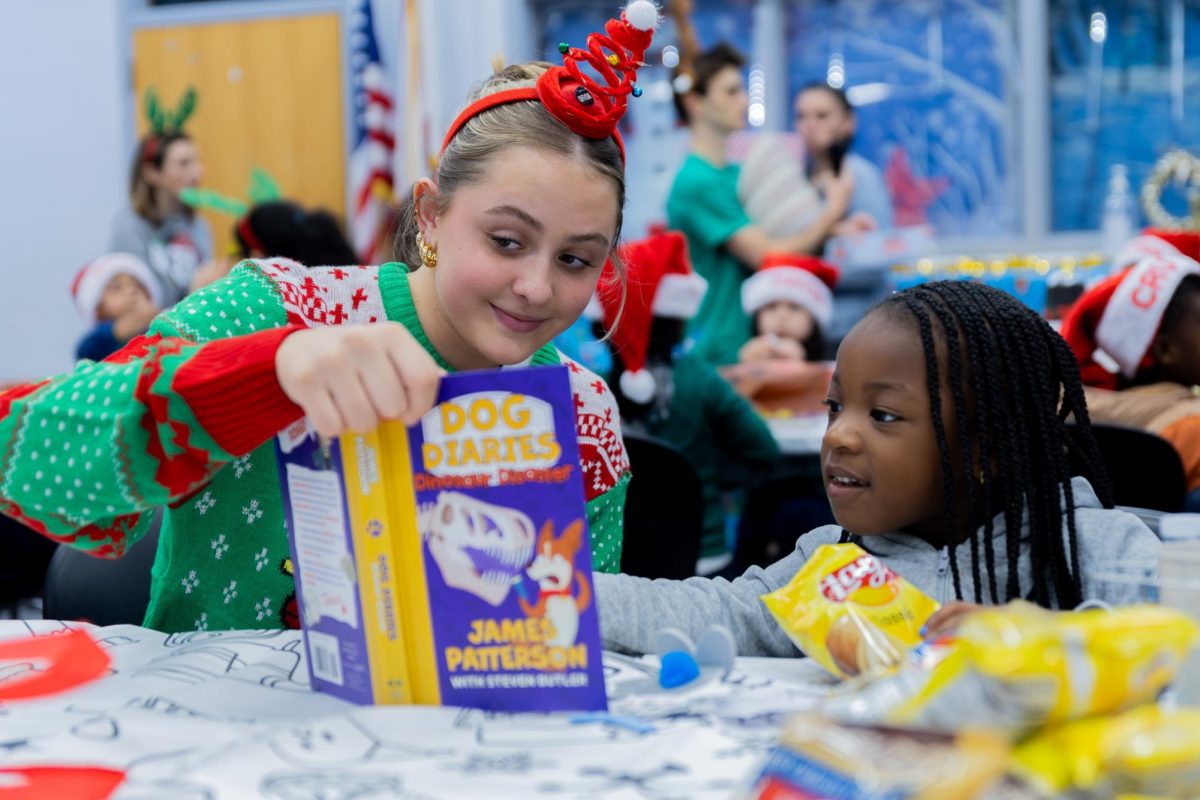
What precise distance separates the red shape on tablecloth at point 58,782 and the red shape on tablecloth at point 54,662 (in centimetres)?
19

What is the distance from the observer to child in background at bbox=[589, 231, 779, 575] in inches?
108

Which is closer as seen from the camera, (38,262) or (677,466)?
(677,466)

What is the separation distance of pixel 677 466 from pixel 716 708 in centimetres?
137

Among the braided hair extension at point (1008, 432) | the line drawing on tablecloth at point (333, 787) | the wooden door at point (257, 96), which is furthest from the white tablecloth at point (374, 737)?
the wooden door at point (257, 96)

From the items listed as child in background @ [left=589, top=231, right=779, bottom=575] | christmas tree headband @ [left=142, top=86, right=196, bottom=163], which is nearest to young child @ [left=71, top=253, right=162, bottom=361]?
christmas tree headband @ [left=142, top=86, right=196, bottom=163]

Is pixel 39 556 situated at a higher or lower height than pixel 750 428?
lower

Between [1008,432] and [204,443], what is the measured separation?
2.20 feet

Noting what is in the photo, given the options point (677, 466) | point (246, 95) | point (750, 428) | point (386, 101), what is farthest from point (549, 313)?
point (246, 95)

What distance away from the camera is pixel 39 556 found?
2633 millimetres

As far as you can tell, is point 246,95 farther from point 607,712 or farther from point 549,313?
point 607,712

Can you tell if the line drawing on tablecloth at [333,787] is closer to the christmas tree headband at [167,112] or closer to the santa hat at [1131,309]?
the santa hat at [1131,309]

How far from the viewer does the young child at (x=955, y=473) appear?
1074mm

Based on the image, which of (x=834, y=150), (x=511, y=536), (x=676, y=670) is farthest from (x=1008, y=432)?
(x=834, y=150)

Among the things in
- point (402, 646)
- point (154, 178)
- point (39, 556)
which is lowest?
point (39, 556)
